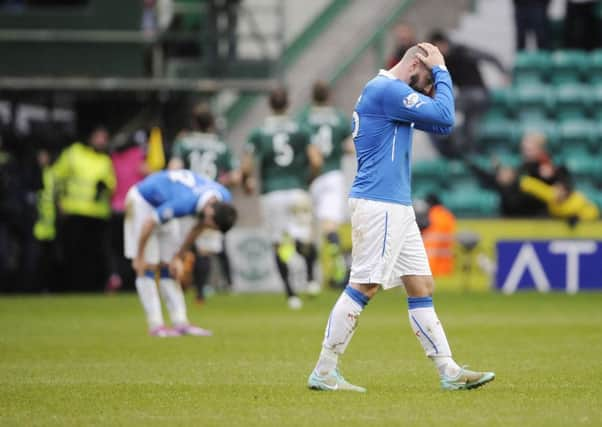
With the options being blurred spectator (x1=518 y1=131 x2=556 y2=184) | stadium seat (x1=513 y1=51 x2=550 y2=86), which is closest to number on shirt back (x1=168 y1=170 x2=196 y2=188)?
blurred spectator (x1=518 y1=131 x2=556 y2=184)

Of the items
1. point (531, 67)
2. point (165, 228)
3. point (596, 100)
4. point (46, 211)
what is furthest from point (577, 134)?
point (165, 228)

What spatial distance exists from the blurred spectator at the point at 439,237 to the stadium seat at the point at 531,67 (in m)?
4.65

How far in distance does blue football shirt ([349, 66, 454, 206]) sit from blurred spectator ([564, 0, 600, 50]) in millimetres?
17212

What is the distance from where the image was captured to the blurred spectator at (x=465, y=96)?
24.2 meters

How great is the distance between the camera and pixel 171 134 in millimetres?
22922

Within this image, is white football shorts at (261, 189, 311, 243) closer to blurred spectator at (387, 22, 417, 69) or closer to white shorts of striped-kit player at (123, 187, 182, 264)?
blurred spectator at (387, 22, 417, 69)

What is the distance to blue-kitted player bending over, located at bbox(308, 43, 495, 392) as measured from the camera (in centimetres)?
882

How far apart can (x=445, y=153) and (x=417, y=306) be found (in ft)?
50.7

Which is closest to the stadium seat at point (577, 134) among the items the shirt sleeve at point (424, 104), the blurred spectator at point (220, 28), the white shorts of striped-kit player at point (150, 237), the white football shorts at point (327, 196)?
the blurred spectator at point (220, 28)

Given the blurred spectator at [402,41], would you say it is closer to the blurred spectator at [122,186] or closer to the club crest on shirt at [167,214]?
the blurred spectator at [122,186]

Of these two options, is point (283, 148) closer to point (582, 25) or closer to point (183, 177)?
point (183, 177)

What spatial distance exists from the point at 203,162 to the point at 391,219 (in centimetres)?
957

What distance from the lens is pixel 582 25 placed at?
25797 millimetres

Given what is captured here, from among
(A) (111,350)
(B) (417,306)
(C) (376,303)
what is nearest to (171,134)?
(C) (376,303)
